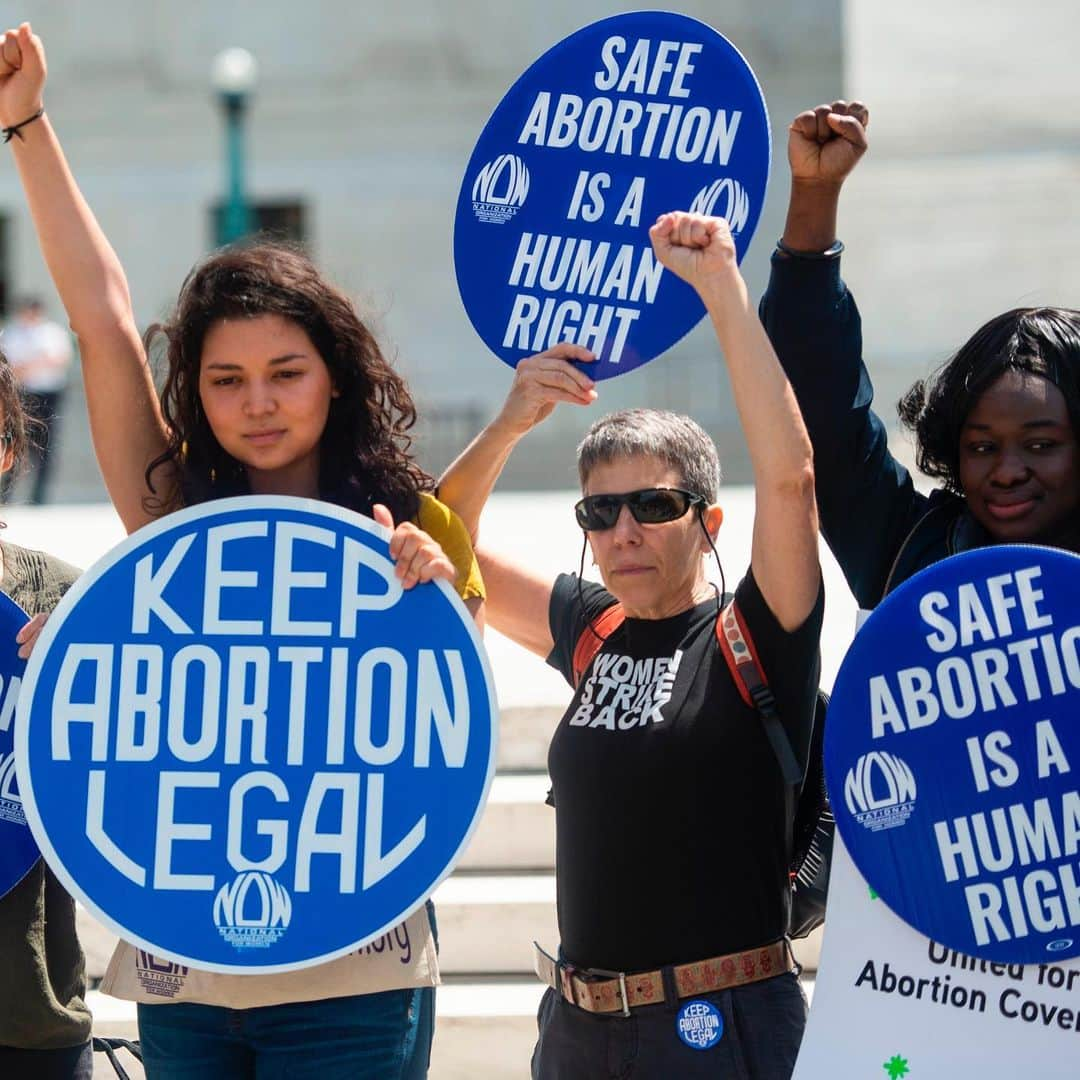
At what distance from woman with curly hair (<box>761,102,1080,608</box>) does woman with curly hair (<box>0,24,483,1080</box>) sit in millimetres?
576

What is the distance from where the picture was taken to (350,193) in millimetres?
22469

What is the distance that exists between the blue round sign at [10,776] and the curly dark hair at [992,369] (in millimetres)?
1398

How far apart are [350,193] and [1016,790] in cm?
2100

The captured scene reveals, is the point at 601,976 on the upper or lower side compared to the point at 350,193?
lower

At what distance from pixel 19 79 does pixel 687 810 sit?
146 cm

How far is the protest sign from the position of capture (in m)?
2.27

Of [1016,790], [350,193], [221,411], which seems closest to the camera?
[1016,790]

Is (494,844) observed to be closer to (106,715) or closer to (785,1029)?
(785,1029)

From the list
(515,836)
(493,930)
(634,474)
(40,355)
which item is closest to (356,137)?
(40,355)

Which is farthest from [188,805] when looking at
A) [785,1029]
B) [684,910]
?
[785,1029]

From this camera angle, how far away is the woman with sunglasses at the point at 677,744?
8.16 feet

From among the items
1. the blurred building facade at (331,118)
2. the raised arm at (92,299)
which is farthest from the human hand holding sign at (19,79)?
the blurred building facade at (331,118)

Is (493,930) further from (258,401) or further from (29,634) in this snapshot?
(258,401)

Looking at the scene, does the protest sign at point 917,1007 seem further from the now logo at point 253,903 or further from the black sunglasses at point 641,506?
the now logo at point 253,903
